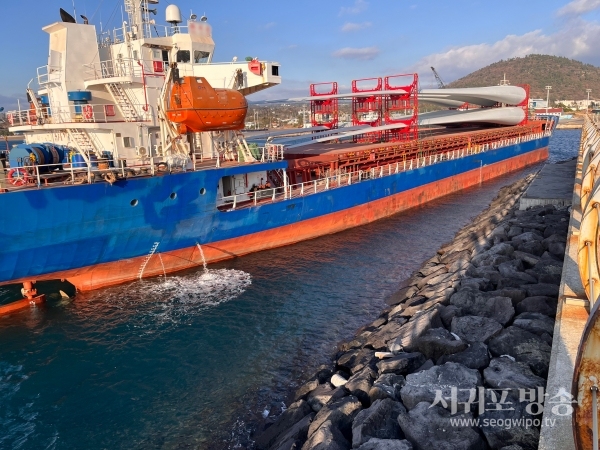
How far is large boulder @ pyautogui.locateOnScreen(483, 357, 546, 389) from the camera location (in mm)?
6436

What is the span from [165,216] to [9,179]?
4.82 m

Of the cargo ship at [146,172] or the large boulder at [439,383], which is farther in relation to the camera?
the cargo ship at [146,172]

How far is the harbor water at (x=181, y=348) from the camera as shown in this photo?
8484 mm

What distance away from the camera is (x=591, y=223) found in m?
5.23

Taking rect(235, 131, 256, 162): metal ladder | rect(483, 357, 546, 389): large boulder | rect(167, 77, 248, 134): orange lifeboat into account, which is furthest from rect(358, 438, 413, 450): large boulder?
rect(235, 131, 256, 162): metal ladder

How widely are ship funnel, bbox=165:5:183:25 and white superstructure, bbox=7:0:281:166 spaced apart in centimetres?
4

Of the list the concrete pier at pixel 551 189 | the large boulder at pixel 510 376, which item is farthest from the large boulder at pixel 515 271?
the concrete pier at pixel 551 189

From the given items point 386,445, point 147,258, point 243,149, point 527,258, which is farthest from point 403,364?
point 243,149

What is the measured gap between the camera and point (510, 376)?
6.64 meters

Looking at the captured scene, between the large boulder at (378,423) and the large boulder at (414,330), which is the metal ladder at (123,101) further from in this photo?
the large boulder at (378,423)

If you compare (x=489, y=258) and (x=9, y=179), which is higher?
(x=9, y=179)

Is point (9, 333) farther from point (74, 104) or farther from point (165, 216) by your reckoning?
point (74, 104)

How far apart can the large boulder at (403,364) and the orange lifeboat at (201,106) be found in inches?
454

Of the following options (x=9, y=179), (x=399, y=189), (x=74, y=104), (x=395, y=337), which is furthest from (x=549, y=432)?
(x=399, y=189)
